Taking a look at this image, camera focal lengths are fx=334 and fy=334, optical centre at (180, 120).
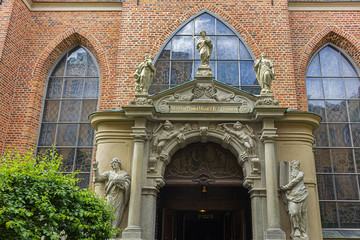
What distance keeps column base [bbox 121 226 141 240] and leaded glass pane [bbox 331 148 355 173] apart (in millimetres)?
7121

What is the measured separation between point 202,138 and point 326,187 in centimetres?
505

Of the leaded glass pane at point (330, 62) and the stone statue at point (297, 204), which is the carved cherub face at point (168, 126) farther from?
the leaded glass pane at point (330, 62)

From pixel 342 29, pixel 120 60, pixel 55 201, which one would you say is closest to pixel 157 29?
pixel 120 60

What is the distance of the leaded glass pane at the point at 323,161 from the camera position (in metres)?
11.1

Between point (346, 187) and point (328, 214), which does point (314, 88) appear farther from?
point (328, 214)

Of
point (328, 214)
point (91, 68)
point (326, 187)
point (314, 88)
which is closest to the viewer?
point (328, 214)

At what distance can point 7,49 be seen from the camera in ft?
38.7

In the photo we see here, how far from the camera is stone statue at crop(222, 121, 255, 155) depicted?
327 inches

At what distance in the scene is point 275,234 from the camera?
7.40 m

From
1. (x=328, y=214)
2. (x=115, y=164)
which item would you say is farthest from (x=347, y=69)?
(x=115, y=164)

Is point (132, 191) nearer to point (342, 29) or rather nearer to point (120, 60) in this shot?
point (120, 60)

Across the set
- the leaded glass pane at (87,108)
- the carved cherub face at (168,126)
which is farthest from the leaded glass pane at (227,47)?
the leaded glass pane at (87,108)

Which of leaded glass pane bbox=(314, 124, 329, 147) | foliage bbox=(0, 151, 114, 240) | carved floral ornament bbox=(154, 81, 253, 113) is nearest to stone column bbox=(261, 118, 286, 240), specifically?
carved floral ornament bbox=(154, 81, 253, 113)

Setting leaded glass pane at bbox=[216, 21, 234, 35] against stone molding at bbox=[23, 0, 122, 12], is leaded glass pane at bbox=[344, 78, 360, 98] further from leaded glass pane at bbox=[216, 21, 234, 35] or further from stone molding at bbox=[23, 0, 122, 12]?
stone molding at bbox=[23, 0, 122, 12]
